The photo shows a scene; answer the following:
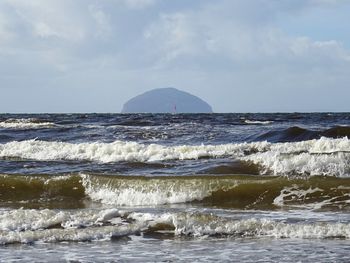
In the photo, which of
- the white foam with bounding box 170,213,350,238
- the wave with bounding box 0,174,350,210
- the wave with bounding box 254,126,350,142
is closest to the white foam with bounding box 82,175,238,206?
the wave with bounding box 0,174,350,210

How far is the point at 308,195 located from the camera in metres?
12.2

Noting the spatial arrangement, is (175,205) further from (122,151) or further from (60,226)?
(122,151)

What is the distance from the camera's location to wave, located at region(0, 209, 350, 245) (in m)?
8.62

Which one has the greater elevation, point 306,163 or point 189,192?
point 306,163

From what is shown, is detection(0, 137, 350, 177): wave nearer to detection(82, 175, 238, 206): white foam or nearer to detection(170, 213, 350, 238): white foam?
detection(82, 175, 238, 206): white foam

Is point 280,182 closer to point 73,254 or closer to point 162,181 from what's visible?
point 162,181

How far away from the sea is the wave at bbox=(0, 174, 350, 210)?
20 mm

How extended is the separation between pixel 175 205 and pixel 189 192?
794 millimetres

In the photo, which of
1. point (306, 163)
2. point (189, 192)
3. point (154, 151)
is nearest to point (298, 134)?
point (154, 151)

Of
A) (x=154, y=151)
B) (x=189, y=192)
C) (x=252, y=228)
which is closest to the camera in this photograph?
(x=252, y=228)

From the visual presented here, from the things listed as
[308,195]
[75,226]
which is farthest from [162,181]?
[75,226]

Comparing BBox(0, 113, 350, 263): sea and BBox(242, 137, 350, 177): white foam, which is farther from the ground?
BBox(242, 137, 350, 177): white foam

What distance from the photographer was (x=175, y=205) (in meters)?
11.9

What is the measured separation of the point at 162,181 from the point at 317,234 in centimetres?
504
